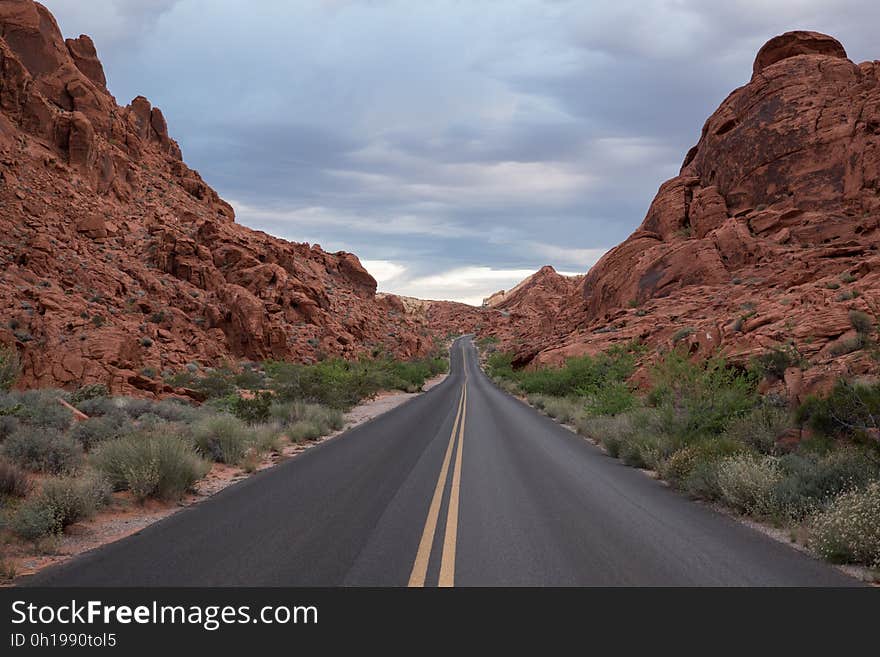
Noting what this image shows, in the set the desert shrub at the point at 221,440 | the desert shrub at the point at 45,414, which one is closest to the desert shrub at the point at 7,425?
the desert shrub at the point at 45,414

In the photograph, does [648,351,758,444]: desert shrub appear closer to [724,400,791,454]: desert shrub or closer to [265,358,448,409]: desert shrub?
[724,400,791,454]: desert shrub

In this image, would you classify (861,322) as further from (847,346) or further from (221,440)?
(221,440)

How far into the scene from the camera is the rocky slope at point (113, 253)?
2745 cm

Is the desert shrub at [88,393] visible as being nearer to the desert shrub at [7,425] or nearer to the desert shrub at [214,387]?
the desert shrub at [214,387]

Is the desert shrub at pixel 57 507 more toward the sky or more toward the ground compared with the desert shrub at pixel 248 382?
more toward the ground

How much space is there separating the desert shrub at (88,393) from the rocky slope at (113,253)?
185 cm

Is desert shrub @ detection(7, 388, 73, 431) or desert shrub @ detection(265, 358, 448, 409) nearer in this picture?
desert shrub @ detection(7, 388, 73, 431)

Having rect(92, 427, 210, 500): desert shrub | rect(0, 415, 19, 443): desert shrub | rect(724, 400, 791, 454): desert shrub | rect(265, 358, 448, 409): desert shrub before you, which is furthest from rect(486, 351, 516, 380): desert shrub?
rect(92, 427, 210, 500): desert shrub

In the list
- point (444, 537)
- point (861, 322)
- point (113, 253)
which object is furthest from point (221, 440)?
point (113, 253)

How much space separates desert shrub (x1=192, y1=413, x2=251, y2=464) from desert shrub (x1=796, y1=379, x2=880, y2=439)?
11.8 metres

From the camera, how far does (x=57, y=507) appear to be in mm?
7004

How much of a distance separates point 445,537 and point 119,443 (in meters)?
6.39

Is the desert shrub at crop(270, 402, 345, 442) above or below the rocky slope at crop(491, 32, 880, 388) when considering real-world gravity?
below

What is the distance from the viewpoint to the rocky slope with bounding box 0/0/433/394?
90.1 ft
